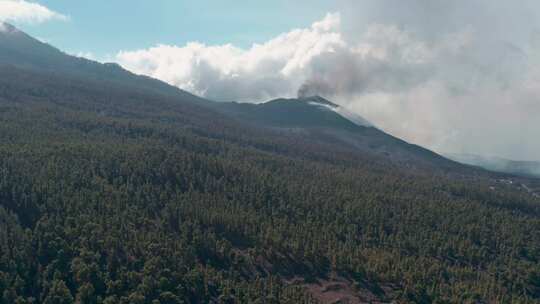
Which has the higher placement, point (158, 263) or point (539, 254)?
point (539, 254)

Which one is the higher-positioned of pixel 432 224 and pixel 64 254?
pixel 432 224

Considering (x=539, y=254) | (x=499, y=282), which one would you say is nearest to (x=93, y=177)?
(x=499, y=282)

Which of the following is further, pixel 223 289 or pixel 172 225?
pixel 172 225

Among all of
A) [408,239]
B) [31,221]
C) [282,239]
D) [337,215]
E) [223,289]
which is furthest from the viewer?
[337,215]

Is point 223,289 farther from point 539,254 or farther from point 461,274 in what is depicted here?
point 539,254

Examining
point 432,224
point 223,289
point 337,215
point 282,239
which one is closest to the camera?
point 223,289

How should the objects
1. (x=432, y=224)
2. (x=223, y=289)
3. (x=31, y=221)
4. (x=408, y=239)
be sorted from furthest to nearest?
(x=432, y=224), (x=408, y=239), (x=31, y=221), (x=223, y=289)

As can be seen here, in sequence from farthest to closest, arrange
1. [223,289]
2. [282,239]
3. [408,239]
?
[408,239], [282,239], [223,289]

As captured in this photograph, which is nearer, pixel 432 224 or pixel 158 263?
pixel 158 263

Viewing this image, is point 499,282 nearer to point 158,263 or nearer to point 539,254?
point 539,254

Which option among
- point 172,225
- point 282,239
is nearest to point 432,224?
point 282,239
